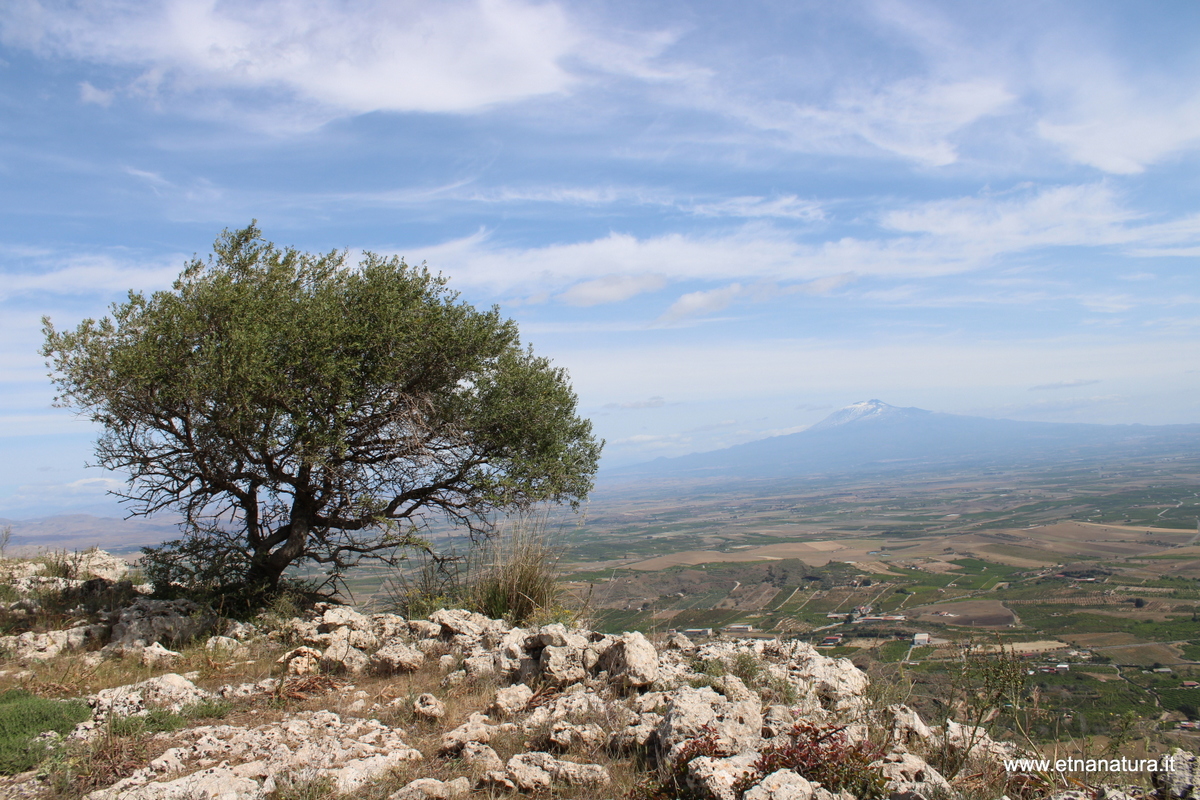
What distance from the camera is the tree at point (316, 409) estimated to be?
9.71 m

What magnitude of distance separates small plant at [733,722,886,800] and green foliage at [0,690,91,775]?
222 inches

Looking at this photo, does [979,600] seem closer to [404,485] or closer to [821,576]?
[821,576]

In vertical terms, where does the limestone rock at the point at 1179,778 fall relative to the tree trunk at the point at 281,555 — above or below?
below

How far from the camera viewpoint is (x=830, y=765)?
4379 mm

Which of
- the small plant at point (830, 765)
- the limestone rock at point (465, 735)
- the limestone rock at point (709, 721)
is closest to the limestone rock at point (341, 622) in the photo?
the limestone rock at point (465, 735)

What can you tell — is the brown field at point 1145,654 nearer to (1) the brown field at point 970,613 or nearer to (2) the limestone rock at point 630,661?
(1) the brown field at point 970,613

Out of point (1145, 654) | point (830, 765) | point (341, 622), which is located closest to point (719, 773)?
point (830, 765)

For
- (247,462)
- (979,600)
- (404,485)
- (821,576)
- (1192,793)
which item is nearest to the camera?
(1192,793)

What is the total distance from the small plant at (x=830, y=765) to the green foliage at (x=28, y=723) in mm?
5643

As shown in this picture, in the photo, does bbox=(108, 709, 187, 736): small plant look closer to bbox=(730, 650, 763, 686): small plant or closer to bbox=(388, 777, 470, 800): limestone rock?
bbox=(388, 777, 470, 800): limestone rock

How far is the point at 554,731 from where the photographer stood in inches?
214

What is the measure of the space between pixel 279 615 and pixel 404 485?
3262 mm

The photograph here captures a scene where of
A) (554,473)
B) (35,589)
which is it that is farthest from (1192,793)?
(35,589)

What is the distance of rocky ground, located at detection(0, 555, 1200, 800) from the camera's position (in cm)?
446
